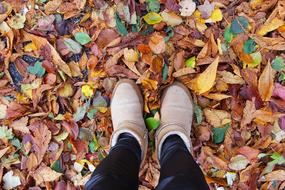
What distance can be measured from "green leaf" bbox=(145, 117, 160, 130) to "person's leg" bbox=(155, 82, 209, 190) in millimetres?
33

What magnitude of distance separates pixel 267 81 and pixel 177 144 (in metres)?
0.36

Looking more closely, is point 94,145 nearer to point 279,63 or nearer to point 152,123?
point 152,123

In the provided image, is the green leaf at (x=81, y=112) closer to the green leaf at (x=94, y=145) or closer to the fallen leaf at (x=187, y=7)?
the green leaf at (x=94, y=145)

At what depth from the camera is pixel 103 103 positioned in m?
1.21

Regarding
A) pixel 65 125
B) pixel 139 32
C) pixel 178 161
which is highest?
pixel 139 32

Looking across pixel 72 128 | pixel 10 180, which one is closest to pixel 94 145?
pixel 72 128

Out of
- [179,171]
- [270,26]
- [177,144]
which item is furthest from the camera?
[270,26]

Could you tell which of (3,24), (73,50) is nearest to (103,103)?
(73,50)

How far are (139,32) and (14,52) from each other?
1.35 ft

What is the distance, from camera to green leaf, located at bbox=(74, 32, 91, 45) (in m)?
1.19

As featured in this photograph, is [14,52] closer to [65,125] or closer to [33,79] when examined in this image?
[33,79]

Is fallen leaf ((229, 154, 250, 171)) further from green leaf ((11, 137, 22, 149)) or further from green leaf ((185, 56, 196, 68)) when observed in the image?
green leaf ((11, 137, 22, 149))

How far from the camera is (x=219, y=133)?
118cm

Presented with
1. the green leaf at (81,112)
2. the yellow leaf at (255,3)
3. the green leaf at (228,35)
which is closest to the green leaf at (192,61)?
the green leaf at (228,35)
